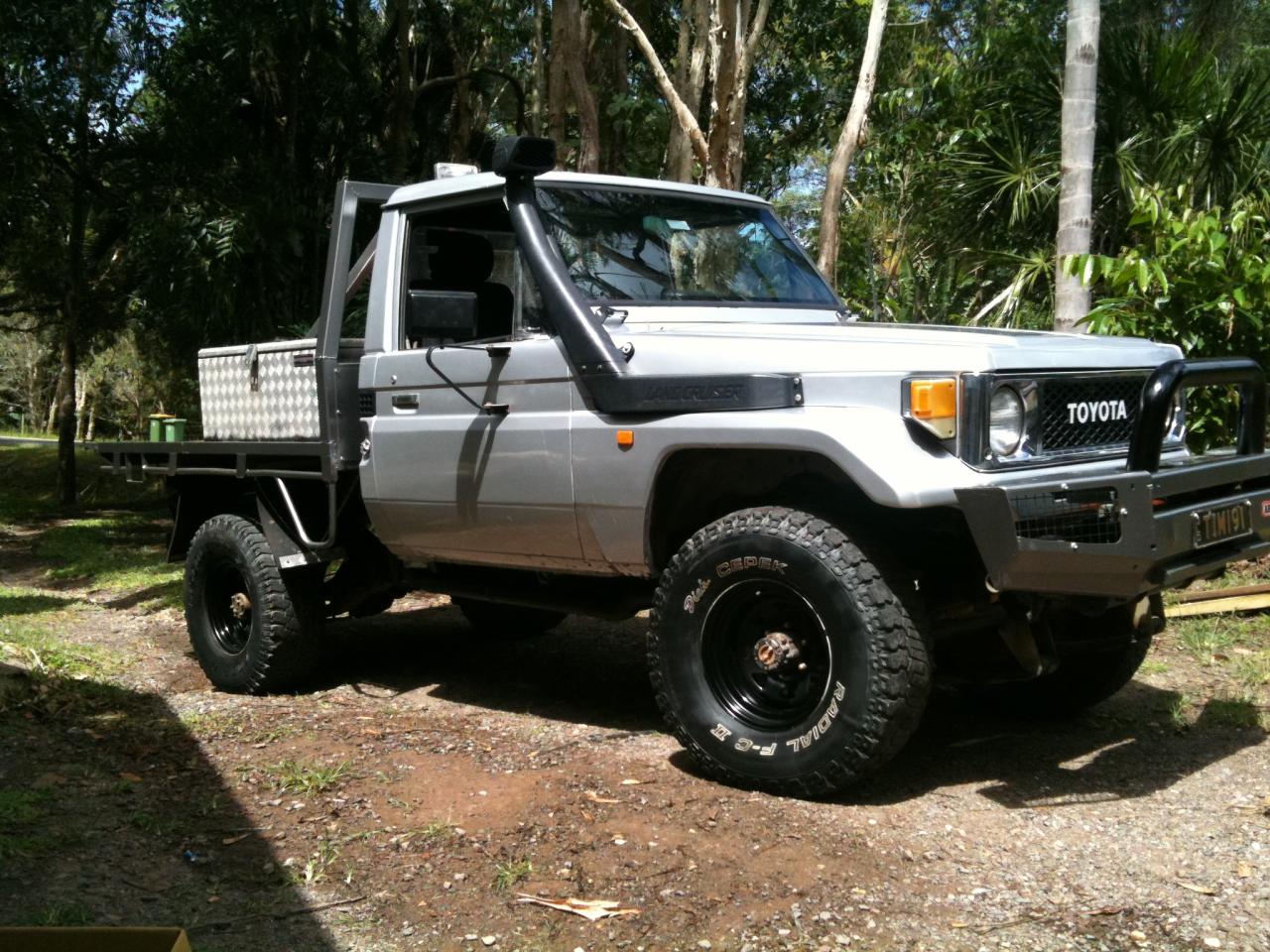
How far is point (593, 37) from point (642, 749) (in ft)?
36.4

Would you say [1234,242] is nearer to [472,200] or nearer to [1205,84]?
[1205,84]

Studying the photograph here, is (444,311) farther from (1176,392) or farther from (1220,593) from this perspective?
(1220,593)

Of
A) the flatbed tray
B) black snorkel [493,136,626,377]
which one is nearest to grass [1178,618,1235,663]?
black snorkel [493,136,626,377]

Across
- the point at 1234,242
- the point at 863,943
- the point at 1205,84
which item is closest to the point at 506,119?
the point at 1205,84

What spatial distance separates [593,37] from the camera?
47.3 ft

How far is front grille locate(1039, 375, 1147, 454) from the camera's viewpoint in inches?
165

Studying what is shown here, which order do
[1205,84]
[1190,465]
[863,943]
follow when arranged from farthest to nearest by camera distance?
[1205,84]
[1190,465]
[863,943]

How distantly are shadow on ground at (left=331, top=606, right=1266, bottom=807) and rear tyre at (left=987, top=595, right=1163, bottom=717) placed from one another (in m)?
0.10

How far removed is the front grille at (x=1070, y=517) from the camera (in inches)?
149

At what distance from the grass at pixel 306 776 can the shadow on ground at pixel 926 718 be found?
1107mm

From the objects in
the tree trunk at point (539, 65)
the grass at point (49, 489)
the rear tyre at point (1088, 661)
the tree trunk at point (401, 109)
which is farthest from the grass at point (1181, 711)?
the grass at point (49, 489)

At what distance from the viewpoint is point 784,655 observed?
4.39 metres

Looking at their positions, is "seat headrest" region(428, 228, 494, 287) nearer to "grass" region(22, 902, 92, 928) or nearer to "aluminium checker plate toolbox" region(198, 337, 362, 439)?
"aluminium checker plate toolbox" region(198, 337, 362, 439)

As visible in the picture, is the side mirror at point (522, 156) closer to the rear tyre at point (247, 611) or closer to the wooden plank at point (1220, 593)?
the rear tyre at point (247, 611)
